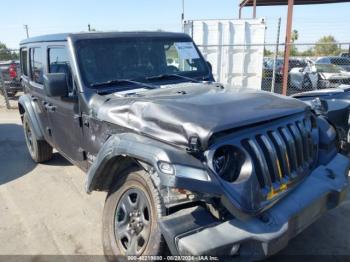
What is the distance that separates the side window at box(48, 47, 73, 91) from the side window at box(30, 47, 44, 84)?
0.40m

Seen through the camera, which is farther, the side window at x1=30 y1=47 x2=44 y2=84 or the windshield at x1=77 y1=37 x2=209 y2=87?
the side window at x1=30 y1=47 x2=44 y2=84

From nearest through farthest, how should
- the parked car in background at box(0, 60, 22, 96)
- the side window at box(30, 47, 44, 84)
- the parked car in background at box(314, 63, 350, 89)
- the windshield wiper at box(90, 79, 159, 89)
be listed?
the windshield wiper at box(90, 79, 159, 89)
the side window at box(30, 47, 44, 84)
the parked car in background at box(314, 63, 350, 89)
the parked car in background at box(0, 60, 22, 96)

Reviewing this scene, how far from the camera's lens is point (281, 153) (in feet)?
8.36

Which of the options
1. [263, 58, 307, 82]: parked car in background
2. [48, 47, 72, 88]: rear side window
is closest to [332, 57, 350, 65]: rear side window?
[263, 58, 307, 82]: parked car in background

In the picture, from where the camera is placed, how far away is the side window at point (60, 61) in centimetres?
370

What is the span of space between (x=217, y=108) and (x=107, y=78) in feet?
4.77

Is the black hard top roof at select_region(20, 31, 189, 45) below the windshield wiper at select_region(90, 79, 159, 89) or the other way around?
the other way around

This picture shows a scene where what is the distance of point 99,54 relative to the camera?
141 inches

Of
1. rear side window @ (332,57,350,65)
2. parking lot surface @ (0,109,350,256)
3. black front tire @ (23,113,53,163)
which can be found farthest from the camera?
rear side window @ (332,57,350,65)

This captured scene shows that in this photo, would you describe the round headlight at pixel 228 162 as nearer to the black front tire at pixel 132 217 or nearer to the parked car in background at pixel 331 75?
the black front tire at pixel 132 217

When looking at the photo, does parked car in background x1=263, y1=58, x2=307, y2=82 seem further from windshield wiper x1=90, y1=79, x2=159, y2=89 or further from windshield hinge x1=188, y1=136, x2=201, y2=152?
windshield hinge x1=188, y1=136, x2=201, y2=152

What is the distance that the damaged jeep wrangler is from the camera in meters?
2.16

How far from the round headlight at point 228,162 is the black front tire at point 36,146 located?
380 cm

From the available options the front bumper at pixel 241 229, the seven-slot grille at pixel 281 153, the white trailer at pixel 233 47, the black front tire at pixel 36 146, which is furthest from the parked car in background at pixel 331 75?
the front bumper at pixel 241 229
